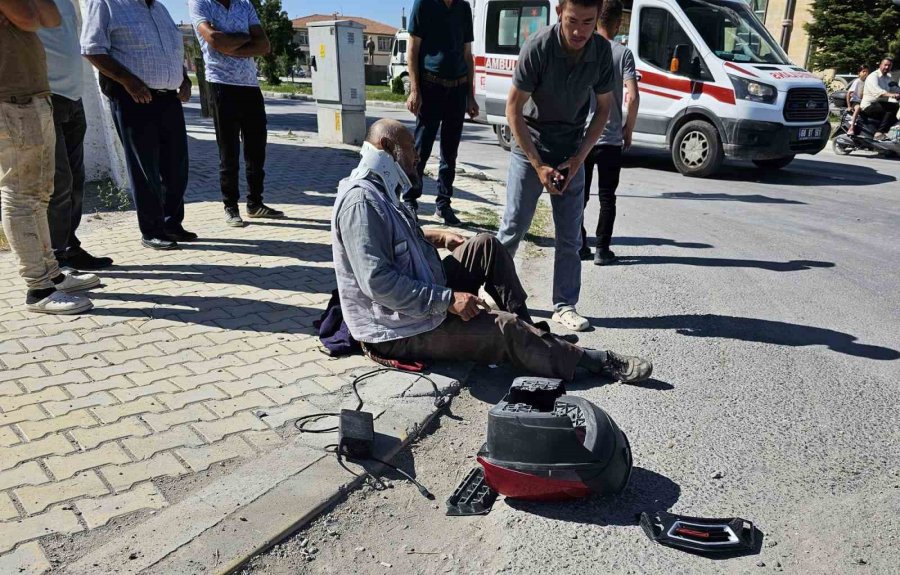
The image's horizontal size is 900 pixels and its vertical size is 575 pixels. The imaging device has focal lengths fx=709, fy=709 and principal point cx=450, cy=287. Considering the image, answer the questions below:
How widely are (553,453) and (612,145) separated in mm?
3653

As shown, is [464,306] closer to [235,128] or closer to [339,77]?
[235,128]

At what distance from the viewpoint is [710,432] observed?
10.8 ft

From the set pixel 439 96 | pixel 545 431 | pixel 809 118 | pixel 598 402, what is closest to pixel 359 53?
pixel 439 96

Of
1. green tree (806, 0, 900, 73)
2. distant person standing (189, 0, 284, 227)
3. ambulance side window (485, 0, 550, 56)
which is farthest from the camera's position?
green tree (806, 0, 900, 73)

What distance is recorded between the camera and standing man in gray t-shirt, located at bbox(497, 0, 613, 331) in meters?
4.06

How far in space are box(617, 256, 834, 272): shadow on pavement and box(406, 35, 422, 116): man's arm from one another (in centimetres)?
234

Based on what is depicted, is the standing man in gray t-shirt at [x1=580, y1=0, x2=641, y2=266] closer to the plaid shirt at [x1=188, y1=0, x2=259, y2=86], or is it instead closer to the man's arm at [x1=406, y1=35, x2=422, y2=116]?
the man's arm at [x1=406, y1=35, x2=422, y2=116]

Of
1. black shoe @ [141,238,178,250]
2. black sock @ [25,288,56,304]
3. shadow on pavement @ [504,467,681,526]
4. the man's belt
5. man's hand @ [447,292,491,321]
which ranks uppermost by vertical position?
the man's belt

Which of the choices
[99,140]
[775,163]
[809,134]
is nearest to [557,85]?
[99,140]

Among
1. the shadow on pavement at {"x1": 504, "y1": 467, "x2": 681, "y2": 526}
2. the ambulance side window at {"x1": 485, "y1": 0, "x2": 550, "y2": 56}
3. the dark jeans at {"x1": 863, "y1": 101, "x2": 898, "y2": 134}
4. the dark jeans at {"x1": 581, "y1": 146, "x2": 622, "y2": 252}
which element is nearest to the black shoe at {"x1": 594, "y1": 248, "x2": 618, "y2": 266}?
the dark jeans at {"x1": 581, "y1": 146, "x2": 622, "y2": 252}

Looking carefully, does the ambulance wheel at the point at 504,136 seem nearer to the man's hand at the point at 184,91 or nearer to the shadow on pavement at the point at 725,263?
the shadow on pavement at the point at 725,263

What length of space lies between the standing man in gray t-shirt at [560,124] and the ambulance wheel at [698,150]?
700cm

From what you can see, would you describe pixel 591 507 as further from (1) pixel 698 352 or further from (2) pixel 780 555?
(1) pixel 698 352

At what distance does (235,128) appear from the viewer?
6297 millimetres
